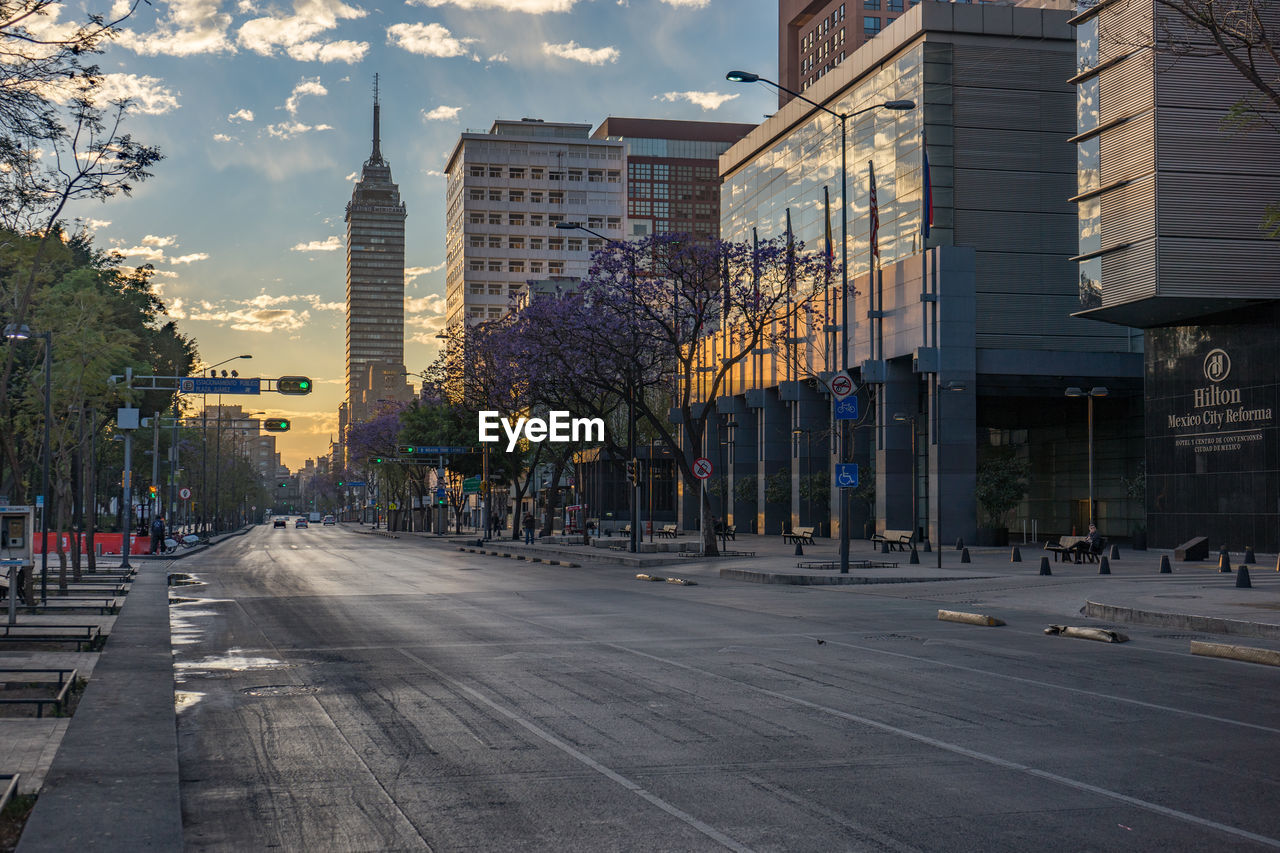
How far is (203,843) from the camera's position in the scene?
21.1ft

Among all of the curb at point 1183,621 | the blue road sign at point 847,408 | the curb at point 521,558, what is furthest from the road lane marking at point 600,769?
the curb at point 521,558

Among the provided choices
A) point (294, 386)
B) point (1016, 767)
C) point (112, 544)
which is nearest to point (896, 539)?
point (294, 386)

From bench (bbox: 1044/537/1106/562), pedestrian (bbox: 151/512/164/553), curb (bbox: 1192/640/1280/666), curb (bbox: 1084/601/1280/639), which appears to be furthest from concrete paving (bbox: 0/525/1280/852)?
pedestrian (bbox: 151/512/164/553)

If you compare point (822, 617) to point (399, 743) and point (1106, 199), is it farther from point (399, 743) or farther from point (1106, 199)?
point (1106, 199)

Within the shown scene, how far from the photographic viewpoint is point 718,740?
9234 millimetres

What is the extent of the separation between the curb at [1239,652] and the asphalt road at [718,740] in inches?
13.3

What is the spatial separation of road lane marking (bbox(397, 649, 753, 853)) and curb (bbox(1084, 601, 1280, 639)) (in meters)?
11.2

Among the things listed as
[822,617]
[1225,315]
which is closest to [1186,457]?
[1225,315]

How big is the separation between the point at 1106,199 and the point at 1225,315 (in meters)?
5.53

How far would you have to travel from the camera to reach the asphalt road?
6727 millimetres

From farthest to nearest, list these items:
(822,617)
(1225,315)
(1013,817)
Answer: (1225,315) → (822,617) → (1013,817)

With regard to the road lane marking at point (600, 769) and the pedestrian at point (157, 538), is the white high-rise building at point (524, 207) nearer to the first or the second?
the pedestrian at point (157, 538)

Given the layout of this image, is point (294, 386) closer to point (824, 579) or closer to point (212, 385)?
point (212, 385)

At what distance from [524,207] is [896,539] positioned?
117568 mm
